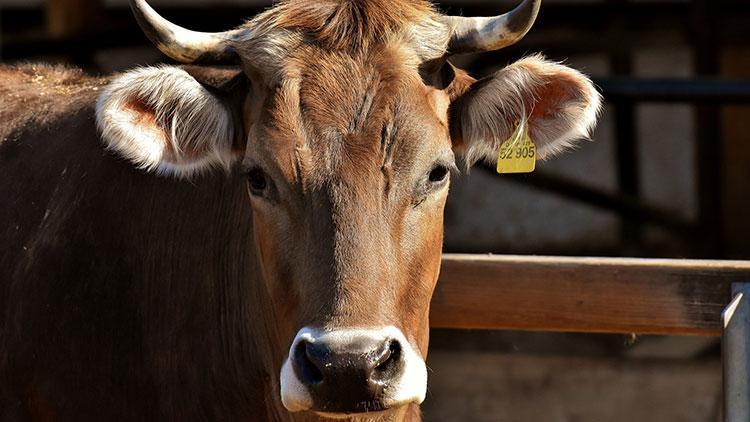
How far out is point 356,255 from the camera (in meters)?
3.40

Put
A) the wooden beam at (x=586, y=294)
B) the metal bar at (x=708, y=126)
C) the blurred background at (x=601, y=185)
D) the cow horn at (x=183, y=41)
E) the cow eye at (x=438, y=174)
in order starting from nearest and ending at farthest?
the cow eye at (x=438, y=174) → the cow horn at (x=183, y=41) → the wooden beam at (x=586, y=294) → the blurred background at (x=601, y=185) → the metal bar at (x=708, y=126)

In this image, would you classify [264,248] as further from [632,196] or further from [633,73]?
[633,73]

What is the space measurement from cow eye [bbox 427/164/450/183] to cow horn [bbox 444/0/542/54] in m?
0.40

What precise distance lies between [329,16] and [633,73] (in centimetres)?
725

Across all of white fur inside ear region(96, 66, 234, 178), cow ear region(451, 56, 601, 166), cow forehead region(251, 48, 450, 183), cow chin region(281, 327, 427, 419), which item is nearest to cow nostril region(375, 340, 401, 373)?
cow chin region(281, 327, 427, 419)

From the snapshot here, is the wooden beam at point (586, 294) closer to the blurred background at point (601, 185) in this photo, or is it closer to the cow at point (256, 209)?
the cow at point (256, 209)

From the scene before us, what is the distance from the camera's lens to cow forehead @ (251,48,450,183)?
353 centimetres

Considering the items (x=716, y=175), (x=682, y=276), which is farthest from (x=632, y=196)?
(x=682, y=276)

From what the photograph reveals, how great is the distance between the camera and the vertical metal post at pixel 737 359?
3945 mm

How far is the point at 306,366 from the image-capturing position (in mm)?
3289

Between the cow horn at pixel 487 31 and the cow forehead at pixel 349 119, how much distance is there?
0.21 metres

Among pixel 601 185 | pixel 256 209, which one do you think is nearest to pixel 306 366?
pixel 256 209

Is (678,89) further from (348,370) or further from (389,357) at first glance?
(348,370)

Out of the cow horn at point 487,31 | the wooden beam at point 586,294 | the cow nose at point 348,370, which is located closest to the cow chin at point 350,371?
the cow nose at point 348,370
